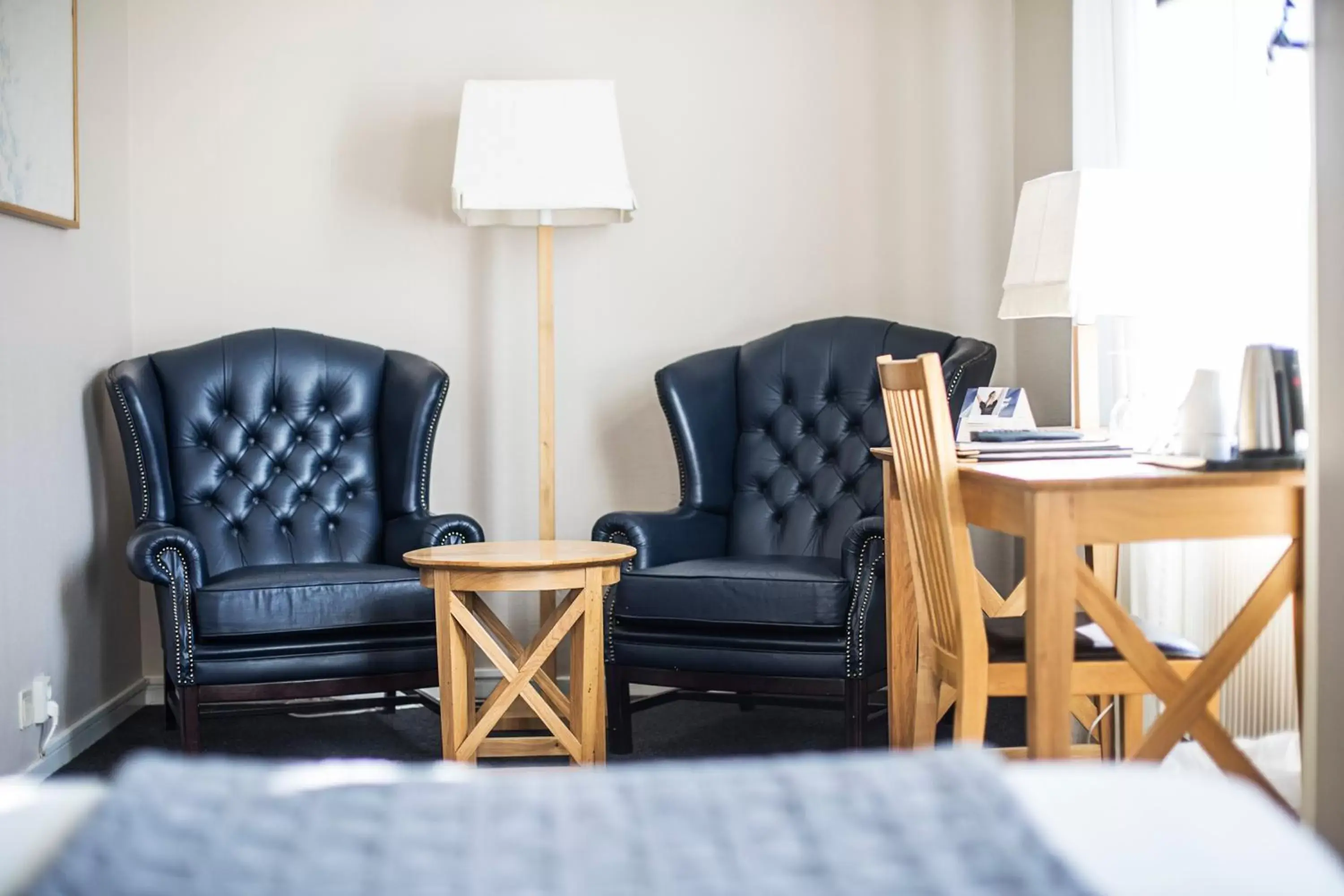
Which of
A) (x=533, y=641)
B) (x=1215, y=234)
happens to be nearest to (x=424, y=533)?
(x=533, y=641)

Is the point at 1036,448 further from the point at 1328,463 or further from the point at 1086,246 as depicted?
the point at 1328,463

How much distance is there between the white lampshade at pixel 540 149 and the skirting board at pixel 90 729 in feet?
5.88

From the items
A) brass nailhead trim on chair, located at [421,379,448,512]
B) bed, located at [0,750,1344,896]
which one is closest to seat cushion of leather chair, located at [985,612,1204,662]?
bed, located at [0,750,1344,896]

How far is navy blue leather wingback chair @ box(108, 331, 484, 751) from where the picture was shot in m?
3.13

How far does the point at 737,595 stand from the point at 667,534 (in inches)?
18.0

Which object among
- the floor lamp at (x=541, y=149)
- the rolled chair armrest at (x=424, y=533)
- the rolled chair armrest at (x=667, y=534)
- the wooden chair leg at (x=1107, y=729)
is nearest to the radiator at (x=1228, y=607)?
the wooden chair leg at (x=1107, y=729)

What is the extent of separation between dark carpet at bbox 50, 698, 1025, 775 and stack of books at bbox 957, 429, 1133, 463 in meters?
1.00

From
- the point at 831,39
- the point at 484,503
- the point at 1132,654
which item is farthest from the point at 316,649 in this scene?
the point at 831,39

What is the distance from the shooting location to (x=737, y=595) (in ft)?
10.2

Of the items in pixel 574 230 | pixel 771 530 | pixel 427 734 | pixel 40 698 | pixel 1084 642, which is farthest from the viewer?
pixel 574 230

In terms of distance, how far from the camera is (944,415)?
2.21 m

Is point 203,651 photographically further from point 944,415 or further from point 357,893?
point 357,893

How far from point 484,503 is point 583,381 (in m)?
0.52

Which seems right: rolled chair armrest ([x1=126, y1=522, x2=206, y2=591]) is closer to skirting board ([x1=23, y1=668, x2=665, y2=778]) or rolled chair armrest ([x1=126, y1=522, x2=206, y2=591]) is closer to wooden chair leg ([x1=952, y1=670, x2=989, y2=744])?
skirting board ([x1=23, y1=668, x2=665, y2=778])
